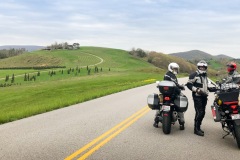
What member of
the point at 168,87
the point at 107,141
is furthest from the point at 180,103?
the point at 107,141

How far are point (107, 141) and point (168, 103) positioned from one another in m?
2.19

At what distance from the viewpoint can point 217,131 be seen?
9.80 metres

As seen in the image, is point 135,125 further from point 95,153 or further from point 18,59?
point 18,59

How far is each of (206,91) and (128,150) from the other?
3.05 metres

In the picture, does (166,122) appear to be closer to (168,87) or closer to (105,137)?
(168,87)

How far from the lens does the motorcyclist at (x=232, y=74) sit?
8.90 meters

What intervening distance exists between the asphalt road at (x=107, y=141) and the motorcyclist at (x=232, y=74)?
1527 mm

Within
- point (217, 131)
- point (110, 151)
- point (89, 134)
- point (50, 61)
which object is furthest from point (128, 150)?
point (50, 61)

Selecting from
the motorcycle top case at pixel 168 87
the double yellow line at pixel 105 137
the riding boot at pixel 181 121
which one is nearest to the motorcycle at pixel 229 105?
the motorcycle top case at pixel 168 87

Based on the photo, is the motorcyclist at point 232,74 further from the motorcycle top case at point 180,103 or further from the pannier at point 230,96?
the motorcycle top case at point 180,103

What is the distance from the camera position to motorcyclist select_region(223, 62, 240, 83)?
8904mm

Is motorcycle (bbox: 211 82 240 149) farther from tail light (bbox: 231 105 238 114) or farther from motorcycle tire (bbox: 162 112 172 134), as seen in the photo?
motorcycle tire (bbox: 162 112 172 134)

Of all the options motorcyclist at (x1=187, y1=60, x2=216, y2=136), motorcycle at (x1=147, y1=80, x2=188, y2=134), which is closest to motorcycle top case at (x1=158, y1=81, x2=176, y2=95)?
motorcycle at (x1=147, y1=80, x2=188, y2=134)

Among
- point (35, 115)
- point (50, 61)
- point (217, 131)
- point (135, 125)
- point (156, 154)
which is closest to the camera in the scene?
point (156, 154)
